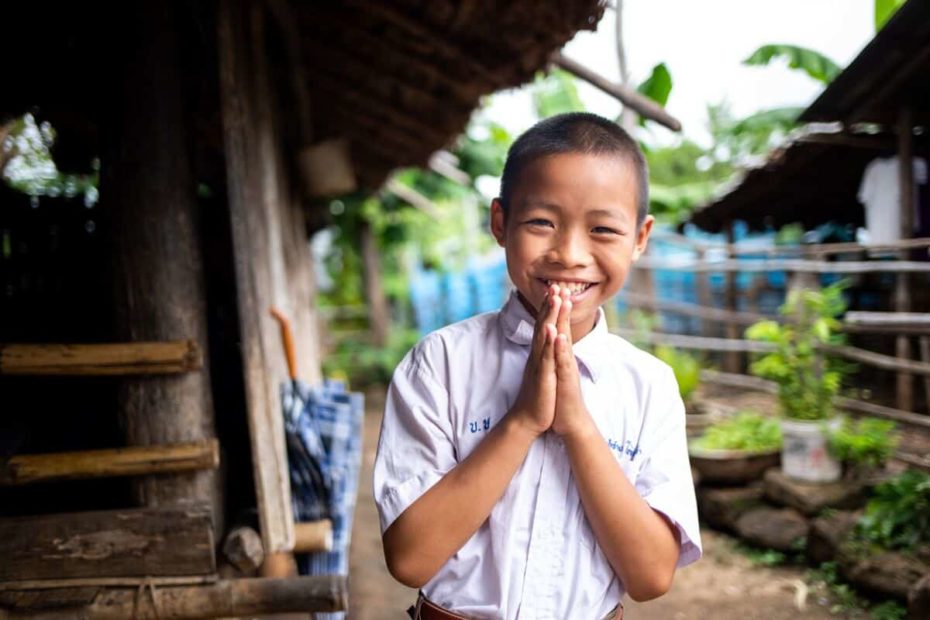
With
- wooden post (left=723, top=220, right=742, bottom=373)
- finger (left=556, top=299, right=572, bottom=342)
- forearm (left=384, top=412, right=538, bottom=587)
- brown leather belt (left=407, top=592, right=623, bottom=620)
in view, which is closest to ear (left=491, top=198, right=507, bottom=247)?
finger (left=556, top=299, right=572, bottom=342)

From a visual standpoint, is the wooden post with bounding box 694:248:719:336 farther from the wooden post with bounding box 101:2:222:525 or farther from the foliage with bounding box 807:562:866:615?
the wooden post with bounding box 101:2:222:525

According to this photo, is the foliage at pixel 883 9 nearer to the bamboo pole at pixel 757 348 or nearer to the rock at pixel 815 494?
the bamboo pole at pixel 757 348

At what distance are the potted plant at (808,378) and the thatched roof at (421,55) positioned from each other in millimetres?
2597

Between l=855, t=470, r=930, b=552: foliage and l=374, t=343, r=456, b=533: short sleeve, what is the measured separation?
3474mm

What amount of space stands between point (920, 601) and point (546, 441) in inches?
114

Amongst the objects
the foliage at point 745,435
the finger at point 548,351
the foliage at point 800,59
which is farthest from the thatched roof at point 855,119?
the finger at point 548,351

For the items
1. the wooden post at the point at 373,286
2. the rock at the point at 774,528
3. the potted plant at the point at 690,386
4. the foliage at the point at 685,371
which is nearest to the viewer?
the rock at the point at 774,528

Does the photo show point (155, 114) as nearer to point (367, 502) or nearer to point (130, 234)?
point (130, 234)

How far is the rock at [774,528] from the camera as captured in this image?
4559 millimetres

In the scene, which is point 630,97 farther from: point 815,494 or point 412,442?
point 815,494

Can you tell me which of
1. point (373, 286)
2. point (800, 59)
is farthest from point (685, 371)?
point (373, 286)

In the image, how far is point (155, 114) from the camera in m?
2.21

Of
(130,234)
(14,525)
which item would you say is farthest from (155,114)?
(14,525)

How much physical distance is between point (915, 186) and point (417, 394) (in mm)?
2909
